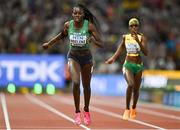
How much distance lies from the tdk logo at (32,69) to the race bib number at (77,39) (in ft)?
51.2

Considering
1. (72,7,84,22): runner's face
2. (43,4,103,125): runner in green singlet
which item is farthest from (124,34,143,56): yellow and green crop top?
(72,7,84,22): runner's face

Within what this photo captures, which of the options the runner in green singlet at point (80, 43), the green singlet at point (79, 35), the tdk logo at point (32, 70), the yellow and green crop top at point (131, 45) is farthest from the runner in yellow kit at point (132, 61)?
the tdk logo at point (32, 70)

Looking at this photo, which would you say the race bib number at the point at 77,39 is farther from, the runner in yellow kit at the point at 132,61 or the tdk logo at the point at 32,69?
the tdk logo at the point at 32,69

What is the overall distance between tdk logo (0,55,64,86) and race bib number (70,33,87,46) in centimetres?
1559

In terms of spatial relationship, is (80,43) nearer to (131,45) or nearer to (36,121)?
(131,45)

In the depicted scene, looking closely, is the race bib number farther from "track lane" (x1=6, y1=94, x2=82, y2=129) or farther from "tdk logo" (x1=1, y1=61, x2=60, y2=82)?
"tdk logo" (x1=1, y1=61, x2=60, y2=82)

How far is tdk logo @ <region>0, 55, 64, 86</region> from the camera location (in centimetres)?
2627

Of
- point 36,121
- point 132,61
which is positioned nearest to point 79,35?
point 132,61

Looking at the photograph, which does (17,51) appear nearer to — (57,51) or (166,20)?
(57,51)

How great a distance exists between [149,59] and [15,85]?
5.28 m

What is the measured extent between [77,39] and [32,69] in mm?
16196

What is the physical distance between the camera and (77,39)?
34.6 ft

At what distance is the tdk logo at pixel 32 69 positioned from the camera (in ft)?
86.2

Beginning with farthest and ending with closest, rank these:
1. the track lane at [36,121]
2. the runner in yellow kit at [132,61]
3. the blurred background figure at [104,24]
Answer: the blurred background figure at [104,24] < the runner in yellow kit at [132,61] < the track lane at [36,121]
